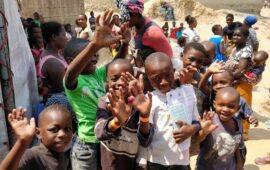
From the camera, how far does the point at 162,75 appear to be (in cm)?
249

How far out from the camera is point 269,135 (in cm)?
637

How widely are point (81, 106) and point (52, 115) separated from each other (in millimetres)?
435

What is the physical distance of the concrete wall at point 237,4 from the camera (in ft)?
81.7

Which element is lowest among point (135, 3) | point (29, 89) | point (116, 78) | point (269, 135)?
point (269, 135)

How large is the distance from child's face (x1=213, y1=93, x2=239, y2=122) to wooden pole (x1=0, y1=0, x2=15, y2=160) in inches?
63.3

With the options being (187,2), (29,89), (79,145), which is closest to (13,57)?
(29,89)

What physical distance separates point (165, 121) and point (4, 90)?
125 centimetres

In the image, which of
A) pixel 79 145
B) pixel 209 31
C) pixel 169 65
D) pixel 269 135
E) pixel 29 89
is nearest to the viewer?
pixel 169 65

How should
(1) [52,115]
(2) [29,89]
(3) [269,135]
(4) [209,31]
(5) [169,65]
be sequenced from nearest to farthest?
(1) [52,115] → (5) [169,65] → (2) [29,89] → (3) [269,135] → (4) [209,31]

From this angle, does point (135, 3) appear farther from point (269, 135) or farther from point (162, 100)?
point (269, 135)

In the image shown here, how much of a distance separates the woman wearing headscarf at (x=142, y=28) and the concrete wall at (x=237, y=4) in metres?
23.2

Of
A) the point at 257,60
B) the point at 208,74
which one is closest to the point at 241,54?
the point at 257,60

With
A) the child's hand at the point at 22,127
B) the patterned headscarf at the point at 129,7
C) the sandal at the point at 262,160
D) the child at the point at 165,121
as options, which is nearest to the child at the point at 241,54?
the sandal at the point at 262,160

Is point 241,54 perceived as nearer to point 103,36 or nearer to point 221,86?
point 221,86
